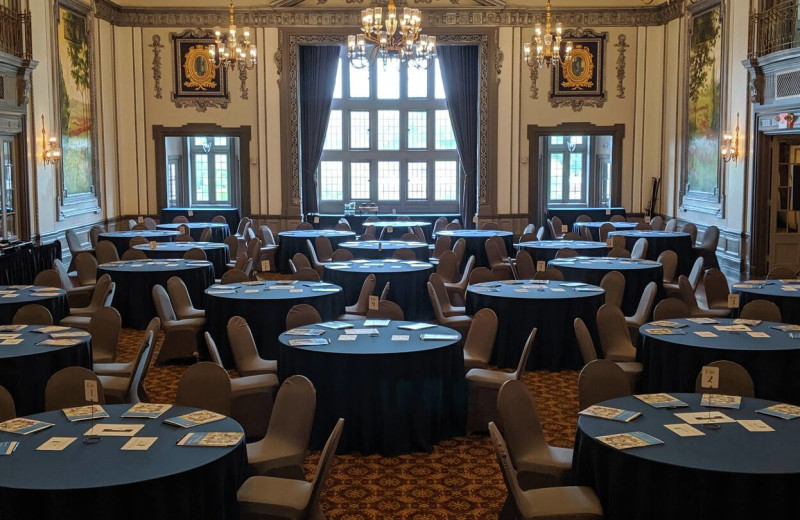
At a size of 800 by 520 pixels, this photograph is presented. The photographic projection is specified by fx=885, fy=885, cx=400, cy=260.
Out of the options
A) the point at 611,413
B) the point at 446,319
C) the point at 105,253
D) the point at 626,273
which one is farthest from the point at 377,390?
Answer: the point at 105,253

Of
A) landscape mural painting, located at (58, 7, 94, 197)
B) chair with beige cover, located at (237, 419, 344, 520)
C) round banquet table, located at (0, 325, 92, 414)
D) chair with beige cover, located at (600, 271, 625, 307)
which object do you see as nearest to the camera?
chair with beige cover, located at (237, 419, 344, 520)

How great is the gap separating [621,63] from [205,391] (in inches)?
607

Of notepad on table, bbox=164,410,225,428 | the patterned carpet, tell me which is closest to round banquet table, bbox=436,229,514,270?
the patterned carpet

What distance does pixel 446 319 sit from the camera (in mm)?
9023

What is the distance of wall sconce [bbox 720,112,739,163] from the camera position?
14484mm

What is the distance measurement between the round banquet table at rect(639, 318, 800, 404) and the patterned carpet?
0.84 metres

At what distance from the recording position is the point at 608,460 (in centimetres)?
423

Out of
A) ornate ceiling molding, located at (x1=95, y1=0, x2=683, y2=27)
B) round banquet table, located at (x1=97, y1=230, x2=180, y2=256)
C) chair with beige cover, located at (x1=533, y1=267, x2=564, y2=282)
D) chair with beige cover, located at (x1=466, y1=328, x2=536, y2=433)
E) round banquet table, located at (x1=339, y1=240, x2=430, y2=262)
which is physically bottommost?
chair with beige cover, located at (x1=466, y1=328, x2=536, y2=433)

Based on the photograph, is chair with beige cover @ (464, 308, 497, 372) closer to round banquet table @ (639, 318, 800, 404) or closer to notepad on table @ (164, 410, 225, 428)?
round banquet table @ (639, 318, 800, 404)

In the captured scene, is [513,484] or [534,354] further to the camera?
[534,354]

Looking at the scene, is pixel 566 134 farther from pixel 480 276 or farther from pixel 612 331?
pixel 612 331

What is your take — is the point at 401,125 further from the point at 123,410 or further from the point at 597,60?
the point at 123,410

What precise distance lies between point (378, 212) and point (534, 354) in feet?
40.0

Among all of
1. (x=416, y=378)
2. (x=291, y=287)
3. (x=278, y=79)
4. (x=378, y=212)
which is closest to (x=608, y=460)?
(x=416, y=378)
